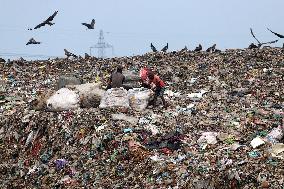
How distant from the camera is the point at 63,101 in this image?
37.2ft

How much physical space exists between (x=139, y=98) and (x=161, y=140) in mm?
2526

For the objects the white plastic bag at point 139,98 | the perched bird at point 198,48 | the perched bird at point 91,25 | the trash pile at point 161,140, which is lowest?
the trash pile at point 161,140

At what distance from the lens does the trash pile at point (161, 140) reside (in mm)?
7750

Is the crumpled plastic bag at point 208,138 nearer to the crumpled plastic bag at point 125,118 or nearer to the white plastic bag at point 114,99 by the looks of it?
the crumpled plastic bag at point 125,118

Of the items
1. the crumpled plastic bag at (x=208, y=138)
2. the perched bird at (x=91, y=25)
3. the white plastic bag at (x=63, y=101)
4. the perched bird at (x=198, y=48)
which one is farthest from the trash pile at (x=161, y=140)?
the perched bird at (x=198, y=48)

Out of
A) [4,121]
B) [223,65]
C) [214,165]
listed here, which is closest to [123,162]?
[214,165]

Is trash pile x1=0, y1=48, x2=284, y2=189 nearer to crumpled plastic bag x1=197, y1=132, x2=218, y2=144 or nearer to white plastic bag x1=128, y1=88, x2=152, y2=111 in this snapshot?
crumpled plastic bag x1=197, y1=132, x2=218, y2=144

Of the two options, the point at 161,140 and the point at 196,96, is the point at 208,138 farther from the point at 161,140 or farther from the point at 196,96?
the point at 196,96

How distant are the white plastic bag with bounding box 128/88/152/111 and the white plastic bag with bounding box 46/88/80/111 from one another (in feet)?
4.63

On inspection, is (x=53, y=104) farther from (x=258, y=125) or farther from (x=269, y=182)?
(x=269, y=182)

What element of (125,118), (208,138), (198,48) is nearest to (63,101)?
(125,118)

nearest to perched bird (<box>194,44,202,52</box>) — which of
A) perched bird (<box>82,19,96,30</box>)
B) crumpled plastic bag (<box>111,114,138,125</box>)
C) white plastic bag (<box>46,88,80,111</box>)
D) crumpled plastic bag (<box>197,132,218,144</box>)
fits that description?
perched bird (<box>82,19,96,30</box>)

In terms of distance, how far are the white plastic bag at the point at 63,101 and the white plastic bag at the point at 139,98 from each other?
1.41 meters

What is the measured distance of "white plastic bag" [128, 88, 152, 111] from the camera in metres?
11.4
